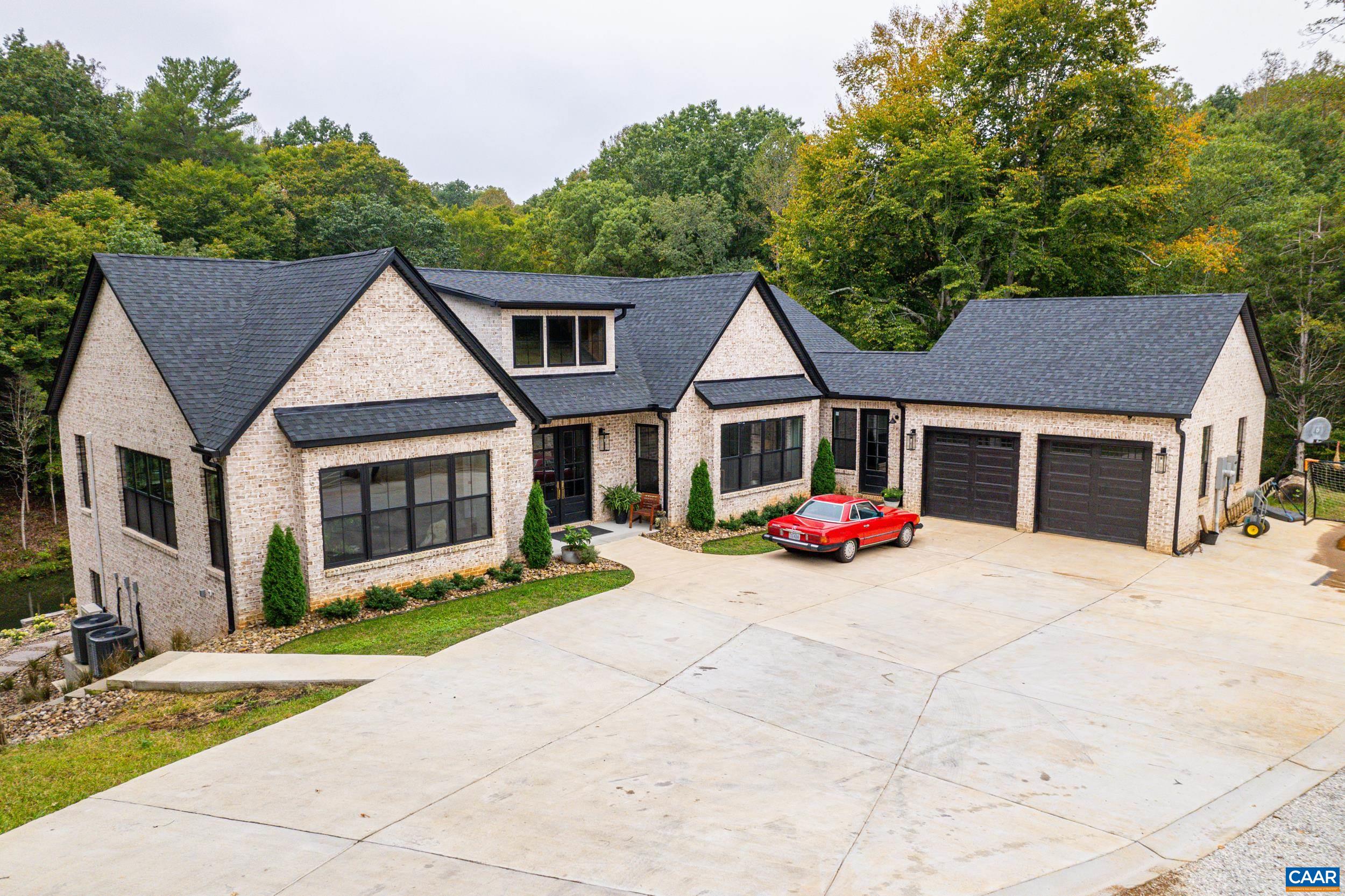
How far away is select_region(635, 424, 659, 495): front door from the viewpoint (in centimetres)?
2281

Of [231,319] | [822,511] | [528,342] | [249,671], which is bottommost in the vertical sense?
[249,671]

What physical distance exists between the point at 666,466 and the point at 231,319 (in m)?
10.8

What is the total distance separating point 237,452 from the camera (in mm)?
14344

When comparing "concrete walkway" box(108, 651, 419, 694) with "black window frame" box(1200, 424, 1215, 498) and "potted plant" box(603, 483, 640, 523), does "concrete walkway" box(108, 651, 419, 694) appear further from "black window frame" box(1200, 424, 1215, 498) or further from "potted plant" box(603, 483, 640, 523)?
"black window frame" box(1200, 424, 1215, 498)

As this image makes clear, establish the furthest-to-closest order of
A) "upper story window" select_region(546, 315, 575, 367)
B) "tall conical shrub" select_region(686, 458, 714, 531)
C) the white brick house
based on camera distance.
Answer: "upper story window" select_region(546, 315, 575, 367)
"tall conical shrub" select_region(686, 458, 714, 531)
the white brick house

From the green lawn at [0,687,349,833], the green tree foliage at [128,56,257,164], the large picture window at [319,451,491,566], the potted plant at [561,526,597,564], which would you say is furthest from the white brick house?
the green tree foliage at [128,56,257,164]

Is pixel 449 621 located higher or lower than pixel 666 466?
lower

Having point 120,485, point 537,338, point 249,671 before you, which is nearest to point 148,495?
point 120,485

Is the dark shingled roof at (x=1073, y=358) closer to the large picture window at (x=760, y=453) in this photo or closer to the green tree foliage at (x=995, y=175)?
the large picture window at (x=760, y=453)

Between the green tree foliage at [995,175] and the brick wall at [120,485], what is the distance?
29326 millimetres

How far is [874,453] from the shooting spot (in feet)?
87.5

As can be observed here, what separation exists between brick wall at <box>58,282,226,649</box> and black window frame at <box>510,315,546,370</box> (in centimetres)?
819

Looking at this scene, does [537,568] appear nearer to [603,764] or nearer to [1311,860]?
[603,764]

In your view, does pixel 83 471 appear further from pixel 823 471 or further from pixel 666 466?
pixel 823 471
